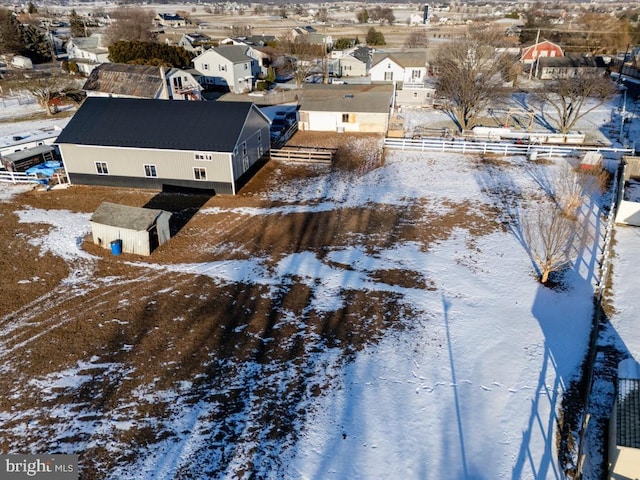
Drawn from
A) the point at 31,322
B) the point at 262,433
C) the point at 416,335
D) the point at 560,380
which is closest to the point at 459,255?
the point at 416,335

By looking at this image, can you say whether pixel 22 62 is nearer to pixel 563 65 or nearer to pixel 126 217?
pixel 126 217

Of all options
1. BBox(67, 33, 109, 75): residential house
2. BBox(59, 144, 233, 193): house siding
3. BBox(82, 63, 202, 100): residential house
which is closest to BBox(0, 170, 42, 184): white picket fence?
BBox(59, 144, 233, 193): house siding

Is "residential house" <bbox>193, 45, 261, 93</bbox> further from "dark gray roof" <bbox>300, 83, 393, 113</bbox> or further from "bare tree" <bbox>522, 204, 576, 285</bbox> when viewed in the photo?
"bare tree" <bbox>522, 204, 576, 285</bbox>

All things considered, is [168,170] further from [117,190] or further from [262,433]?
[262,433]

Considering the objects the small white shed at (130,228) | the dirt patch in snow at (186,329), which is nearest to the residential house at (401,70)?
the dirt patch in snow at (186,329)

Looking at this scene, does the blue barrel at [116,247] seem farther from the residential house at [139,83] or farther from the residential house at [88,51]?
→ the residential house at [88,51]

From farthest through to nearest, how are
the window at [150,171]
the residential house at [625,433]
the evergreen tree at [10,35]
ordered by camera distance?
the evergreen tree at [10,35] < the window at [150,171] < the residential house at [625,433]
